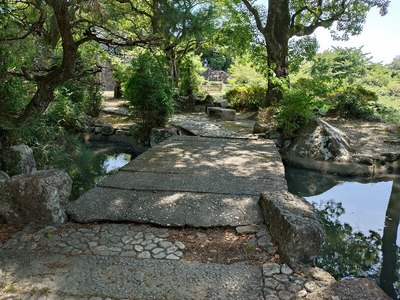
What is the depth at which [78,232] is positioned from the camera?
2971 mm

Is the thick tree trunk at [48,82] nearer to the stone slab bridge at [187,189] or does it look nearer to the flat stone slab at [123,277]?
the stone slab bridge at [187,189]

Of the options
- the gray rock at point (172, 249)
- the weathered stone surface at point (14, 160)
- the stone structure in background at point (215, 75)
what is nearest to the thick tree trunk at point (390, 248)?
the gray rock at point (172, 249)

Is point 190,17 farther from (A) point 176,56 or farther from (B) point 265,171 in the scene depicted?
(A) point 176,56

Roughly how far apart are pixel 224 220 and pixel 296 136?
440 cm

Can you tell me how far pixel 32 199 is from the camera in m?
2.98

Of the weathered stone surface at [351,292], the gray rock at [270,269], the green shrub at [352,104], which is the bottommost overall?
the gray rock at [270,269]

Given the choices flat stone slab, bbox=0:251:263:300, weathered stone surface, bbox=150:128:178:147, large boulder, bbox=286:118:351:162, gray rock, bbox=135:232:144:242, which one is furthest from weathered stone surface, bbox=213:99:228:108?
flat stone slab, bbox=0:251:263:300

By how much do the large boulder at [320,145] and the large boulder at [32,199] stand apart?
4.78m

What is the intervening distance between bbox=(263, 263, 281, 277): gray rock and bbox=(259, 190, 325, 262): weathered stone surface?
0.11m

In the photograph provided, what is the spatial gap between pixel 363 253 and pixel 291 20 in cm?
748

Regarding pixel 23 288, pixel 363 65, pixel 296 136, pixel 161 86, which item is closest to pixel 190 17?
pixel 23 288

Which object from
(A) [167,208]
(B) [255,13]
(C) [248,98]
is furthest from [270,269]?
(C) [248,98]

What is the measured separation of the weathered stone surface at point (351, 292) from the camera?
2.07m

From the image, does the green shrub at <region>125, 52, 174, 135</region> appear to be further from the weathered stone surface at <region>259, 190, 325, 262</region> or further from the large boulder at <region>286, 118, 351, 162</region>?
the weathered stone surface at <region>259, 190, 325, 262</region>
